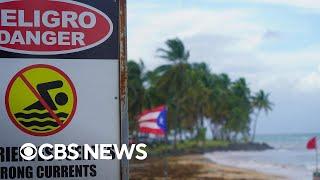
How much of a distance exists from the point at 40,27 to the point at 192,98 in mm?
67533

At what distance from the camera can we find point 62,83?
3229mm

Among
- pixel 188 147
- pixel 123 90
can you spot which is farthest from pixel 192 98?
pixel 123 90

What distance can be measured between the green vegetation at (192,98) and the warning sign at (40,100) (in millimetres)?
49446

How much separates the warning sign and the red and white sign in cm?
11

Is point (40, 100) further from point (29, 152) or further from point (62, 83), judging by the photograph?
point (29, 152)

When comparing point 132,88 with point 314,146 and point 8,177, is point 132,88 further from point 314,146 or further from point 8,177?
point 8,177

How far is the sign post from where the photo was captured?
319 centimetres

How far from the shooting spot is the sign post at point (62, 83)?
3.19 m

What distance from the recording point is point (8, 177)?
3156mm

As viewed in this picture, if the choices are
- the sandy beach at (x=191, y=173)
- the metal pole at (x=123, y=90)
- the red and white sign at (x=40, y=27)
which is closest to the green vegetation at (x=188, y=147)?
the sandy beach at (x=191, y=173)

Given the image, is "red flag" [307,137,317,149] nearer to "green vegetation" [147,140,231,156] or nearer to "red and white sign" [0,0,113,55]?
"red and white sign" [0,0,113,55]

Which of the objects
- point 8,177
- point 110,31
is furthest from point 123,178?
point 110,31

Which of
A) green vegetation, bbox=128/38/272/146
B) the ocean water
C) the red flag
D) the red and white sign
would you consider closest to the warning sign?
the red and white sign

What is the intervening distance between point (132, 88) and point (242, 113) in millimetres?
29722
